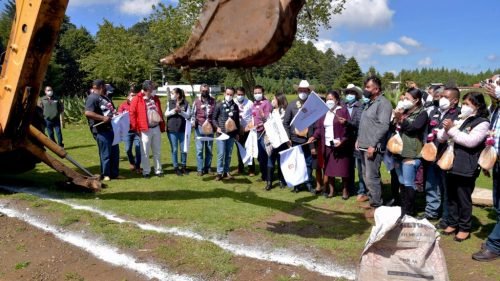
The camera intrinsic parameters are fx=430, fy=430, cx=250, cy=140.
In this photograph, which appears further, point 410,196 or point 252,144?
point 252,144

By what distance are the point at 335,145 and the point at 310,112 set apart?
85cm

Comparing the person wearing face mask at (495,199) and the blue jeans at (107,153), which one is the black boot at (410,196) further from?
the blue jeans at (107,153)

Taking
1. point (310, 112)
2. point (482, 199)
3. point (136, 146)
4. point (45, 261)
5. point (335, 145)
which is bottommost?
point (45, 261)

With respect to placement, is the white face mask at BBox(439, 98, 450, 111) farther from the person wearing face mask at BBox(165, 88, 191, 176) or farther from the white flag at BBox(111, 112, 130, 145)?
the white flag at BBox(111, 112, 130, 145)

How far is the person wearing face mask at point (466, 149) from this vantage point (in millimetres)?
5453

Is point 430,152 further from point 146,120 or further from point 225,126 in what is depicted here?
point 146,120

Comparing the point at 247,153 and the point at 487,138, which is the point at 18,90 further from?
the point at 487,138

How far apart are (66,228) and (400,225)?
4.56 m

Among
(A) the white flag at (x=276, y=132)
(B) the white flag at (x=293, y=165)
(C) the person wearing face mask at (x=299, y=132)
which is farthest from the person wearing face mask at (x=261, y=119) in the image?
(B) the white flag at (x=293, y=165)

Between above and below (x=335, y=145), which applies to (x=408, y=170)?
below

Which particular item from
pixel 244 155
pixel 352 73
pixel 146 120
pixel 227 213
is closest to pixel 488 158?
pixel 227 213

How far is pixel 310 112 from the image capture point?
7590 millimetres

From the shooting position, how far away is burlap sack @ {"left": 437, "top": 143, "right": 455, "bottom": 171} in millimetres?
5613

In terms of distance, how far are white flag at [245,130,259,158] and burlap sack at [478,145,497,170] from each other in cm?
499
